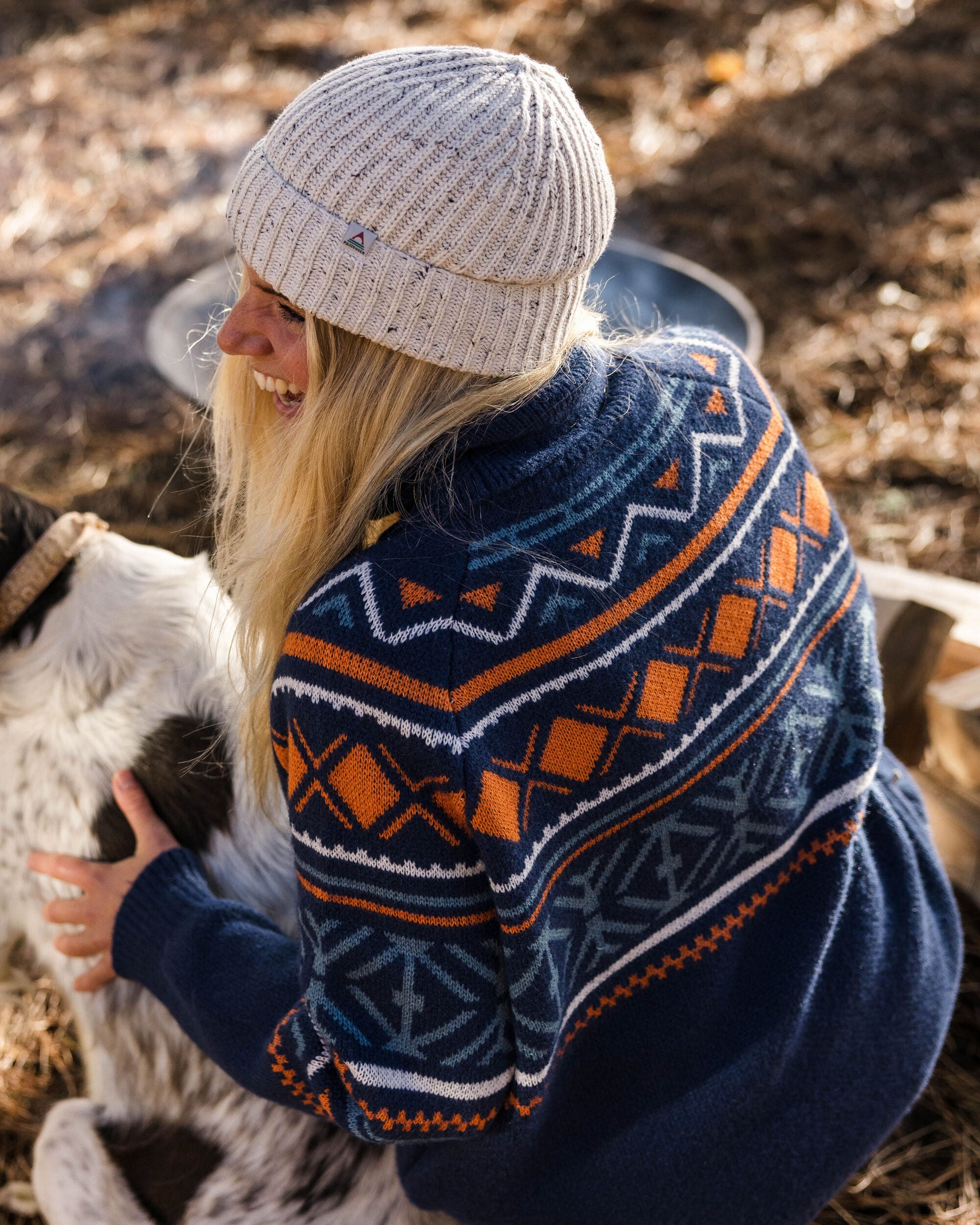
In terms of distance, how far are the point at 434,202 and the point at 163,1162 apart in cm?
143

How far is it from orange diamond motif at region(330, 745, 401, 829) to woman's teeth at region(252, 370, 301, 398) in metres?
0.43

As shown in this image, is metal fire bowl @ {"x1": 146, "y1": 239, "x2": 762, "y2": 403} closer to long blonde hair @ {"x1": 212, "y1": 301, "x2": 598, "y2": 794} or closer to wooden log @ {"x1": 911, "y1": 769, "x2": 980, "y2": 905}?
wooden log @ {"x1": 911, "y1": 769, "x2": 980, "y2": 905}

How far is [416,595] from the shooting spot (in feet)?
3.60

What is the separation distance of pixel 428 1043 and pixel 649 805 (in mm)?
354

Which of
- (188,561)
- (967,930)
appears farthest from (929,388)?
(188,561)

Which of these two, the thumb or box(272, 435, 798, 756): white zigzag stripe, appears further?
the thumb

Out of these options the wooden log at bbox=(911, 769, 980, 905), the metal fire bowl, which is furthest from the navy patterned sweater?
the metal fire bowl

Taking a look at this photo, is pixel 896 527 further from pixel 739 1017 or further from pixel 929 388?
pixel 739 1017

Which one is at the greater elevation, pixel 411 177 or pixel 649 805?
pixel 411 177

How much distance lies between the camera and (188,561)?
189 cm

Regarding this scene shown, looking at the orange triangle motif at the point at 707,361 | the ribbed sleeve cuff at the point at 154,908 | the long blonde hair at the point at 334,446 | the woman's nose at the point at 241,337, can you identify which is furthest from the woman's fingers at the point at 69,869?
the orange triangle motif at the point at 707,361

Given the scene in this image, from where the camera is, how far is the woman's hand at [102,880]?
63.0 inches

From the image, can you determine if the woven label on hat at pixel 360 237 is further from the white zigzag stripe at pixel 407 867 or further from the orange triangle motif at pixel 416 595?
the white zigzag stripe at pixel 407 867

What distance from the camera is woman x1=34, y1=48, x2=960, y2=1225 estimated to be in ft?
3.61
